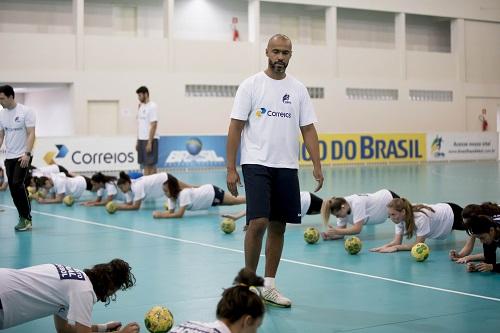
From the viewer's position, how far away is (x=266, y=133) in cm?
612

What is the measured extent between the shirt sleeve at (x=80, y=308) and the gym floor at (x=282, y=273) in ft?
2.94

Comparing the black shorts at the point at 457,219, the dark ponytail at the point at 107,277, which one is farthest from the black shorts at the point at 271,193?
the black shorts at the point at 457,219

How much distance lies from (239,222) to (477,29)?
29266 mm

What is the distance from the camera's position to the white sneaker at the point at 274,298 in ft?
19.8

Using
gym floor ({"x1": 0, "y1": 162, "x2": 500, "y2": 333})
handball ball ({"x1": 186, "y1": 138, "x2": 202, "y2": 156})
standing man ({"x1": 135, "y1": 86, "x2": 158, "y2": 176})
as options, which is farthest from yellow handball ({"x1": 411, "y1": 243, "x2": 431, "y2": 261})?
handball ball ({"x1": 186, "y1": 138, "x2": 202, "y2": 156})

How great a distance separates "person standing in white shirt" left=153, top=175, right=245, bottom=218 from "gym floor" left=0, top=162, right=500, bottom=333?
0.22 m

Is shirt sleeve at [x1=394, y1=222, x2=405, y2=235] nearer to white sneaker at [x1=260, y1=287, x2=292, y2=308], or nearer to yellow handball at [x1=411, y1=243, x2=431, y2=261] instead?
yellow handball at [x1=411, y1=243, x2=431, y2=261]

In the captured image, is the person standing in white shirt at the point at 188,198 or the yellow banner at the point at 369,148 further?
the yellow banner at the point at 369,148

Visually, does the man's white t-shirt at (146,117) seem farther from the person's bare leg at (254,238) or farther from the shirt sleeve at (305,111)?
the person's bare leg at (254,238)

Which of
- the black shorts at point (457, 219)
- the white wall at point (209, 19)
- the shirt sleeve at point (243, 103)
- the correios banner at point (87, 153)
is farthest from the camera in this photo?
the white wall at point (209, 19)

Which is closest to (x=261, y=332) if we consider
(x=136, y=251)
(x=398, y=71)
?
(x=136, y=251)

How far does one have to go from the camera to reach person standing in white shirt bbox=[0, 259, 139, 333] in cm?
458

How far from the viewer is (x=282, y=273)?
7551mm

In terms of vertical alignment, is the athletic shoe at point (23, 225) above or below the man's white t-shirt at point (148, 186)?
below
